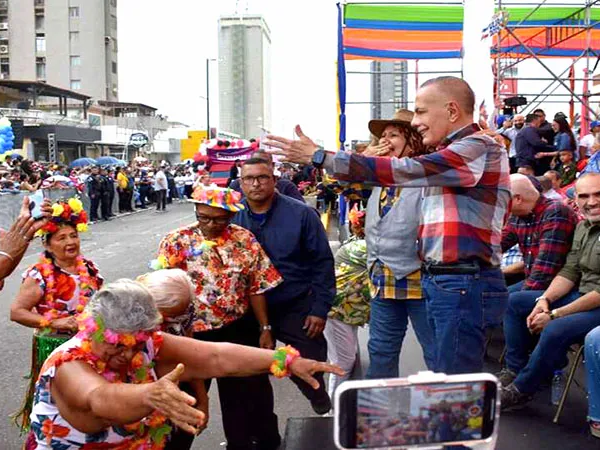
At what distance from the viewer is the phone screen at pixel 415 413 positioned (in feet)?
4.82

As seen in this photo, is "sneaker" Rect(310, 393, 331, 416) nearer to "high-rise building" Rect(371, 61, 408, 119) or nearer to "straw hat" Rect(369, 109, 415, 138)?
"straw hat" Rect(369, 109, 415, 138)

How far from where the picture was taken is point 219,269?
3.95 metres

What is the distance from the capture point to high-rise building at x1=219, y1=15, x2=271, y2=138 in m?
87.9

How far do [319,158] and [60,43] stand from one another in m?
81.6

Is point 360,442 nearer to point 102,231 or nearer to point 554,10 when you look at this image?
point 554,10

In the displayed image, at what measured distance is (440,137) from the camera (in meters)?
2.90

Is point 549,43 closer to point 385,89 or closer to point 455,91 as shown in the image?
point 385,89

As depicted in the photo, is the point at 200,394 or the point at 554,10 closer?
the point at 200,394

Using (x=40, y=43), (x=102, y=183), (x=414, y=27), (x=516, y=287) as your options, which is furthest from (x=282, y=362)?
(x=40, y=43)

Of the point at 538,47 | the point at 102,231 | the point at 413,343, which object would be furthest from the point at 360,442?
the point at 102,231

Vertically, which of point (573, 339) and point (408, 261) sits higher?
point (408, 261)

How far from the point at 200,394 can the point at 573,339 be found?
220cm

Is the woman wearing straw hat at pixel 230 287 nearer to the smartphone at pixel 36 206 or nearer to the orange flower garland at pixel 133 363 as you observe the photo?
the smartphone at pixel 36 206

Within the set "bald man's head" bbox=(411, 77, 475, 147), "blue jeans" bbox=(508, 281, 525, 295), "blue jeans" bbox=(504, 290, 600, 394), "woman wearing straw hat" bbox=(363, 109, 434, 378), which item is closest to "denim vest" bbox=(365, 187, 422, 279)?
"woman wearing straw hat" bbox=(363, 109, 434, 378)
